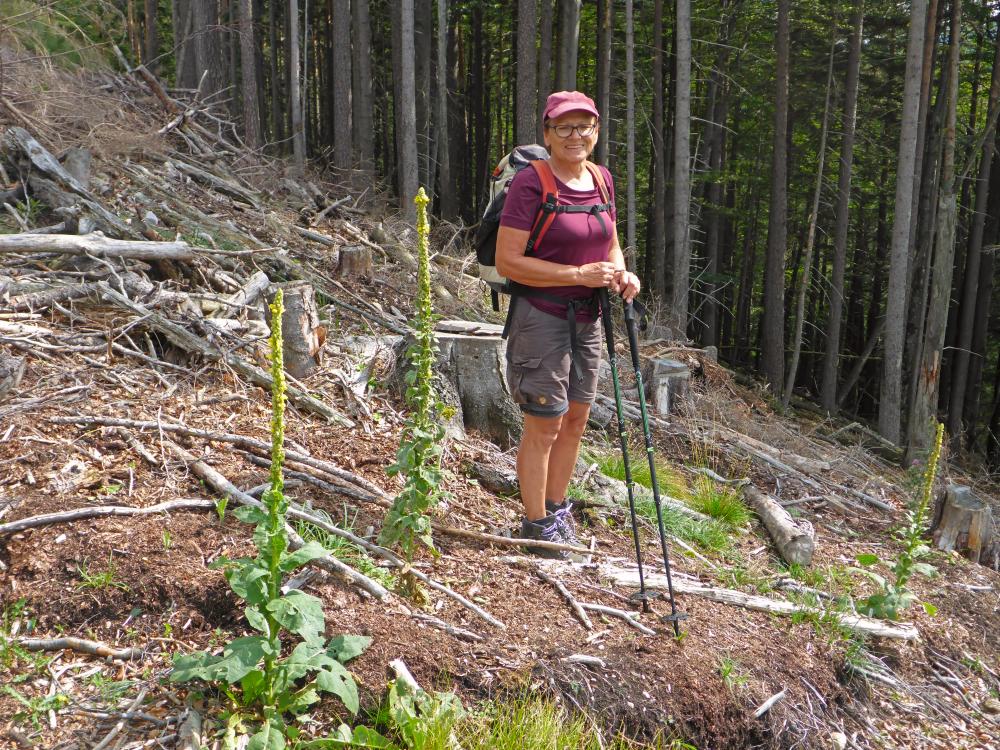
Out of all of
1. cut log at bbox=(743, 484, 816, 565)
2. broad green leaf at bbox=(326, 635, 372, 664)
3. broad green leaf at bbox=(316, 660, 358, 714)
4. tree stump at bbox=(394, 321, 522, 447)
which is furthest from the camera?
tree stump at bbox=(394, 321, 522, 447)

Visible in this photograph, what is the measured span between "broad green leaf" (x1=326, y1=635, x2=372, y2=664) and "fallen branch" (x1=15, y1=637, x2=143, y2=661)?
76cm

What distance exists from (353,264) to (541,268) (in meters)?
4.75

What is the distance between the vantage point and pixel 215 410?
4707mm

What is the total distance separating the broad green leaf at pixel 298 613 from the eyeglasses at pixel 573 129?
231 cm

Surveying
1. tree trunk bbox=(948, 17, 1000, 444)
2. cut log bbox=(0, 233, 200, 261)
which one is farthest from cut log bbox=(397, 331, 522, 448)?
tree trunk bbox=(948, 17, 1000, 444)

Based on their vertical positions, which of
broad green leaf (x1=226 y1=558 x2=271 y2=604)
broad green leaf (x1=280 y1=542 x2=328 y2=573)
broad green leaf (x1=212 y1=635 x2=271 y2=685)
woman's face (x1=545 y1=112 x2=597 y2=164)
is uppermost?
woman's face (x1=545 y1=112 x2=597 y2=164)

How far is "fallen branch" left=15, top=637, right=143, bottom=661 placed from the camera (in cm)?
296

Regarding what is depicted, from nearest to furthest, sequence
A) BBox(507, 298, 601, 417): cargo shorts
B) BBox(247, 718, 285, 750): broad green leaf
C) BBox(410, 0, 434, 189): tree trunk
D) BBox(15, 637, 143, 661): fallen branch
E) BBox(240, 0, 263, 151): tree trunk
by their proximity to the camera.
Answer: BBox(247, 718, 285, 750): broad green leaf
BBox(15, 637, 143, 661): fallen branch
BBox(507, 298, 601, 417): cargo shorts
BBox(240, 0, 263, 151): tree trunk
BBox(410, 0, 434, 189): tree trunk

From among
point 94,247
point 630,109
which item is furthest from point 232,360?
point 630,109

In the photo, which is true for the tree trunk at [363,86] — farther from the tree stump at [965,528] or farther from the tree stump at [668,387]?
the tree stump at [965,528]

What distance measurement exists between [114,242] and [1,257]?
740 millimetres

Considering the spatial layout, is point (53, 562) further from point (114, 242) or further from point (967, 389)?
point (967, 389)

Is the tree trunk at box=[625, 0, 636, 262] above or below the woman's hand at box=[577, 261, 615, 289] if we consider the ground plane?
above

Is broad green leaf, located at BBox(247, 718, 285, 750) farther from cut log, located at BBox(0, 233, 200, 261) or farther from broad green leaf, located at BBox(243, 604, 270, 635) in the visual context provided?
cut log, located at BBox(0, 233, 200, 261)
